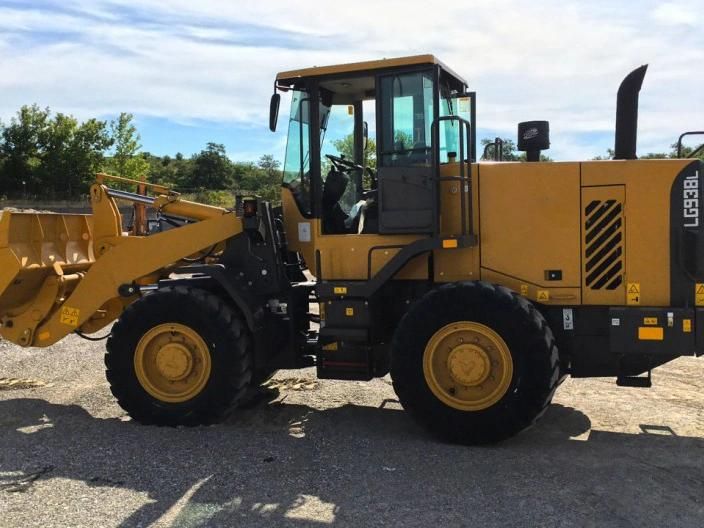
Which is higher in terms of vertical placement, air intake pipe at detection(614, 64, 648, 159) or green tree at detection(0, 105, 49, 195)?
green tree at detection(0, 105, 49, 195)


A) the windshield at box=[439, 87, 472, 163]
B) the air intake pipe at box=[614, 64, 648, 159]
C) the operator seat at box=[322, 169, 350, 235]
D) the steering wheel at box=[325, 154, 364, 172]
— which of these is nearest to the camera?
the air intake pipe at box=[614, 64, 648, 159]

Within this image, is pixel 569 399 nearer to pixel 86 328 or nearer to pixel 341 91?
pixel 341 91

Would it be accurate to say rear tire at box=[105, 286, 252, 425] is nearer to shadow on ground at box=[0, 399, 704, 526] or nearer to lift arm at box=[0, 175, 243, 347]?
shadow on ground at box=[0, 399, 704, 526]

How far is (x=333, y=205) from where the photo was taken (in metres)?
6.14

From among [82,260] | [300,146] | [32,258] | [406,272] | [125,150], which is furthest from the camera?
[125,150]

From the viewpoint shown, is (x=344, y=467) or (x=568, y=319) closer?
(x=344, y=467)

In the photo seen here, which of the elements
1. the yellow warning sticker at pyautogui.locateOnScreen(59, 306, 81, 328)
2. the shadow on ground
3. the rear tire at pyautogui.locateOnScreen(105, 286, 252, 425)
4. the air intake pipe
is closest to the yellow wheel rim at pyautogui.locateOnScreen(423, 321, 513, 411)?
the shadow on ground

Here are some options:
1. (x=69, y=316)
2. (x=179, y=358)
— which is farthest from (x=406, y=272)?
(x=69, y=316)

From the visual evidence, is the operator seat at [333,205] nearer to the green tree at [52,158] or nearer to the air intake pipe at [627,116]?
the air intake pipe at [627,116]

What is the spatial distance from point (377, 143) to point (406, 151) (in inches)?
10.9

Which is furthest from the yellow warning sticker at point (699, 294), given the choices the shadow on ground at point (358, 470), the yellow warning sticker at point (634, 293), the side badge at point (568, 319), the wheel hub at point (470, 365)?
the wheel hub at point (470, 365)

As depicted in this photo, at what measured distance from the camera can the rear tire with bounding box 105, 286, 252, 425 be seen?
5723 millimetres

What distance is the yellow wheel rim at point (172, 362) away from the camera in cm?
582

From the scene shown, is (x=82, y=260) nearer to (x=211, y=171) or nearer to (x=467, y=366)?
(x=467, y=366)
